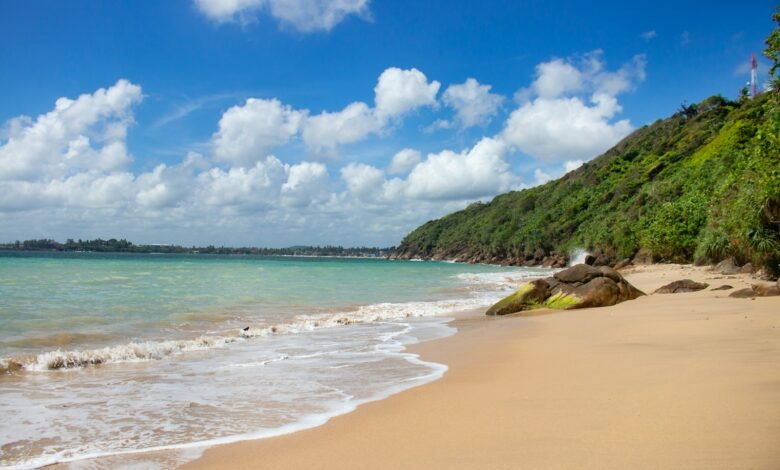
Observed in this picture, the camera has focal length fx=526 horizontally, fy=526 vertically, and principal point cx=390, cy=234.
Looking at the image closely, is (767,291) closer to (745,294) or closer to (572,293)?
(745,294)

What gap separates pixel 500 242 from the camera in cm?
12500

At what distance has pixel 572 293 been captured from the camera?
18359mm

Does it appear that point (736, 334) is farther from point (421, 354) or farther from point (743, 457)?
point (743, 457)

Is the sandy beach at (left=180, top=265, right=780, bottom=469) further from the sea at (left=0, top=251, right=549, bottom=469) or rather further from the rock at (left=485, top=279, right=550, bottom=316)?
the rock at (left=485, top=279, right=550, bottom=316)

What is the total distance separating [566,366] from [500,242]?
119 meters

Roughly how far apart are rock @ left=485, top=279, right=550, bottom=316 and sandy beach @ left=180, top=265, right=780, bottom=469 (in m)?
8.41

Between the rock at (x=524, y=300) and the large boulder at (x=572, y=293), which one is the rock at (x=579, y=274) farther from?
the rock at (x=524, y=300)

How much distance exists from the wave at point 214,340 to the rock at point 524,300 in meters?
2.34

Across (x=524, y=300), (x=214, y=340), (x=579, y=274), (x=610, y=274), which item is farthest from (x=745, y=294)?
(x=214, y=340)

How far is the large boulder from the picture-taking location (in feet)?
59.3

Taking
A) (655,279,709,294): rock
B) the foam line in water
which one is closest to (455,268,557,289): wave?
(655,279,709,294): rock

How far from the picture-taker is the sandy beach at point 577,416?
4.12 meters

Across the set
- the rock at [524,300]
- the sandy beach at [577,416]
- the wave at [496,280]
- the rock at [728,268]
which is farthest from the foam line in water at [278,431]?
the wave at [496,280]

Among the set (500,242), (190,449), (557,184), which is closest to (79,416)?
(190,449)
